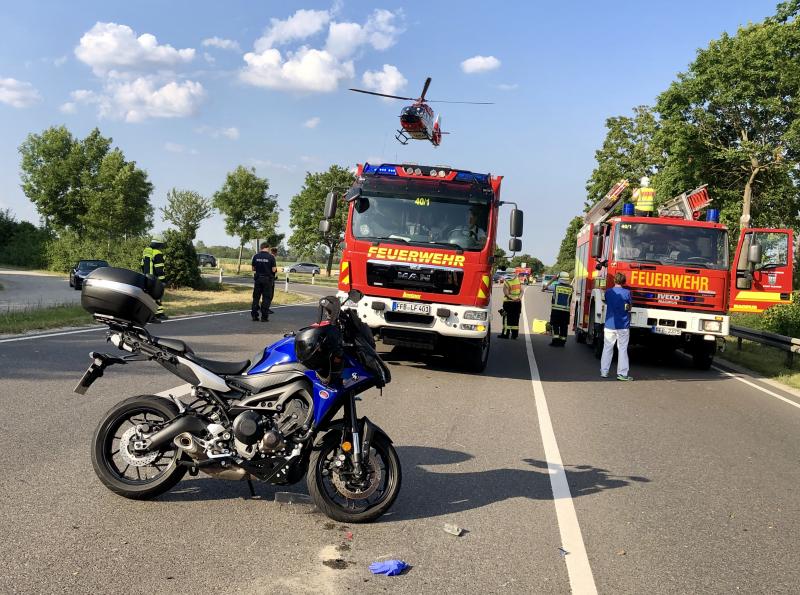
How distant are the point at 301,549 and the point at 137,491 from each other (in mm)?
1215

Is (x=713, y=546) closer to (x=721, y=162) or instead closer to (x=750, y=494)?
(x=750, y=494)

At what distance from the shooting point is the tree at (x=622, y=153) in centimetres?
4669

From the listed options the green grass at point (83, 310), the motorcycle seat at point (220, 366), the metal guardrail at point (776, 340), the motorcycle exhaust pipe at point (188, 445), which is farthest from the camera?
the metal guardrail at point (776, 340)

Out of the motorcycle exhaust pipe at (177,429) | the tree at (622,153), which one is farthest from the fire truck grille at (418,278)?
the tree at (622,153)

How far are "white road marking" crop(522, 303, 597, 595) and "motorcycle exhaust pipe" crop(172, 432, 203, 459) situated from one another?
7.30ft

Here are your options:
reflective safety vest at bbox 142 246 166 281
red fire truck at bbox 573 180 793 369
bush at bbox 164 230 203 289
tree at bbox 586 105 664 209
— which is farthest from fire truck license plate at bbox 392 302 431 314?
tree at bbox 586 105 664 209

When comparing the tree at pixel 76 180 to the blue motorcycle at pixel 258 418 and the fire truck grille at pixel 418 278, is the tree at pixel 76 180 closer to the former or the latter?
the fire truck grille at pixel 418 278

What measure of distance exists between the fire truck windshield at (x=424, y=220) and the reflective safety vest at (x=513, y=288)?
17.0 ft

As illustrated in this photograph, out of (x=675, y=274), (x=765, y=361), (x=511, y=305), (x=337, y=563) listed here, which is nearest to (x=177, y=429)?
(x=337, y=563)

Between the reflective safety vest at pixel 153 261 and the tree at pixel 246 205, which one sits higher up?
the tree at pixel 246 205

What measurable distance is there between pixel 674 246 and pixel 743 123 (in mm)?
16082

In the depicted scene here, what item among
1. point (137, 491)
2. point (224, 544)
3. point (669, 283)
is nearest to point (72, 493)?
point (137, 491)

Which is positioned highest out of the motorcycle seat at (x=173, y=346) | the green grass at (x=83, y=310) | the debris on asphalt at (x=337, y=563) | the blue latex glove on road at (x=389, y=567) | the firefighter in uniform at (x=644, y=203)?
the firefighter in uniform at (x=644, y=203)

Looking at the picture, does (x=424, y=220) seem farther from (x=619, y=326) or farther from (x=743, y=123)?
(x=743, y=123)
